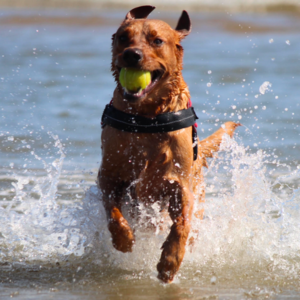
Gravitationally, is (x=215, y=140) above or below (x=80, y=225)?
above

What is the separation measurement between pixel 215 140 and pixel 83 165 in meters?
2.13

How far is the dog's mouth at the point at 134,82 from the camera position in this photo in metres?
3.43

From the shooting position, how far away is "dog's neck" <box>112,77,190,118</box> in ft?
12.0

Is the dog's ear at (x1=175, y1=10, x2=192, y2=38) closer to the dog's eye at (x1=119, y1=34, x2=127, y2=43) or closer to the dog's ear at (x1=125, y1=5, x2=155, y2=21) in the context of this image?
the dog's ear at (x1=125, y1=5, x2=155, y2=21)

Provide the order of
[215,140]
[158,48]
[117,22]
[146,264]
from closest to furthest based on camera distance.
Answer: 1. [158,48]
2. [146,264]
3. [215,140]
4. [117,22]

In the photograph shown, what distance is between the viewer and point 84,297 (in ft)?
10.9

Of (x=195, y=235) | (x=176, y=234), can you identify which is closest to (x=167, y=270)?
(x=176, y=234)

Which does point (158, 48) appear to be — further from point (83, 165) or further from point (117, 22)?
point (117, 22)

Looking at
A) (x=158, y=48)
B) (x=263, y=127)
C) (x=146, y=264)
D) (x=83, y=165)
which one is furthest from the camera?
(x=263, y=127)

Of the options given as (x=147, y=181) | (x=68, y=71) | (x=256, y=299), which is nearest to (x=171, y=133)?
(x=147, y=181)

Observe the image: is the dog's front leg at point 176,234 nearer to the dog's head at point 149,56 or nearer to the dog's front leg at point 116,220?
the dog's front leg at point 116,220

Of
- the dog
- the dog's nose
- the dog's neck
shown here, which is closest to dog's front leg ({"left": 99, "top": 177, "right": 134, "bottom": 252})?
the dog

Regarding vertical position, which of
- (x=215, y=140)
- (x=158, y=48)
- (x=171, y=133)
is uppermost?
(x=158, y=48)

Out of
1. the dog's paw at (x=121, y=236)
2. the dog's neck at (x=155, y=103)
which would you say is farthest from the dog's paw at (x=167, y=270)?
the dog's neck at (x=155, y=103)
